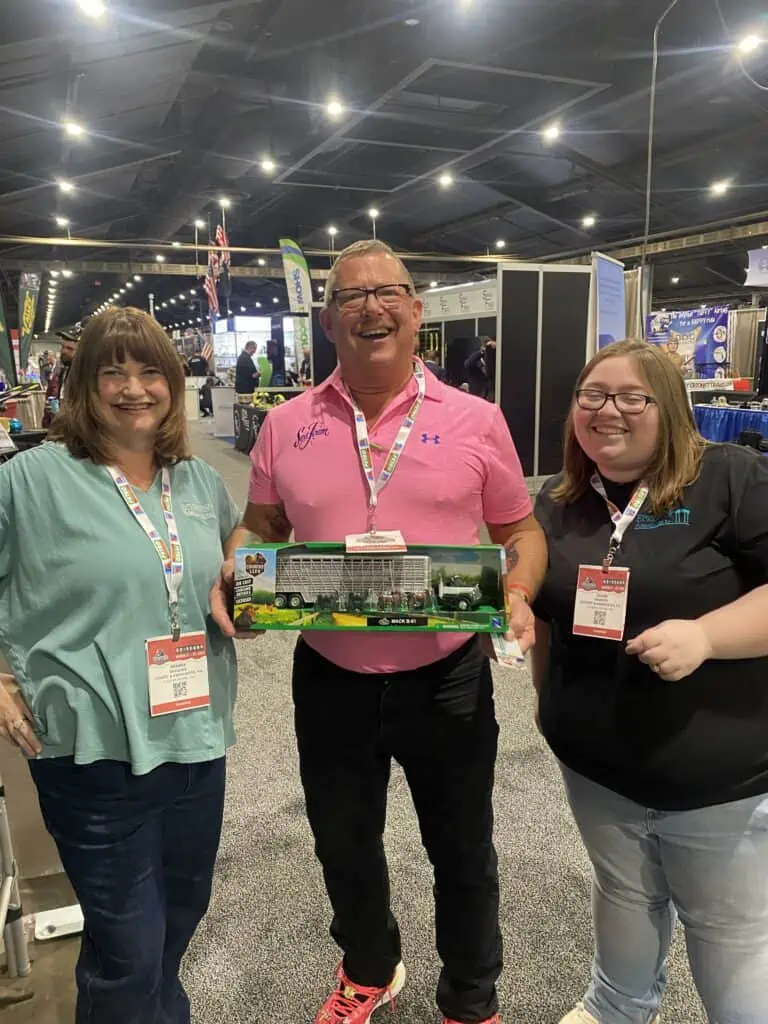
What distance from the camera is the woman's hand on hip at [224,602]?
3.90 ft

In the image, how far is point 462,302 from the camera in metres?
9.59

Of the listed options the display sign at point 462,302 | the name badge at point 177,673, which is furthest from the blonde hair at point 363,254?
the display sign at point 462,302

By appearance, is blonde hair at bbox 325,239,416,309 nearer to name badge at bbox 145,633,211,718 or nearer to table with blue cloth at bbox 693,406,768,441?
name badge at bbox 145,633,211,718

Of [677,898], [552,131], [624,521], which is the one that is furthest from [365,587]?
[552,131]

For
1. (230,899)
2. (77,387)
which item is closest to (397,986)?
(230,899)

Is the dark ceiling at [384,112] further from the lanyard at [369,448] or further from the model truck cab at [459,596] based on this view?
the model truck cab at [459,596]

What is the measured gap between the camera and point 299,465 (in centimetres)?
136

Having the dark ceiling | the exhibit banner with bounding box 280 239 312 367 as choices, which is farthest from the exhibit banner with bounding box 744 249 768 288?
the exhibit banner with bounding box 280 239 312 367

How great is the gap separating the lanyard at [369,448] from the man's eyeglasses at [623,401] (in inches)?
13.0

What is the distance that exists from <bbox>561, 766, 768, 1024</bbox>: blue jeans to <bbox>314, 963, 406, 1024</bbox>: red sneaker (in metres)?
0.51

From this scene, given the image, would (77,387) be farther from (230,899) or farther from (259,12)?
(259,12)

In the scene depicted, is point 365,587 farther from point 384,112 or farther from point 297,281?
point 297,281

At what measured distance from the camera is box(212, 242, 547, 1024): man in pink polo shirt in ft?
4.27

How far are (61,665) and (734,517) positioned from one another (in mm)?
1129
